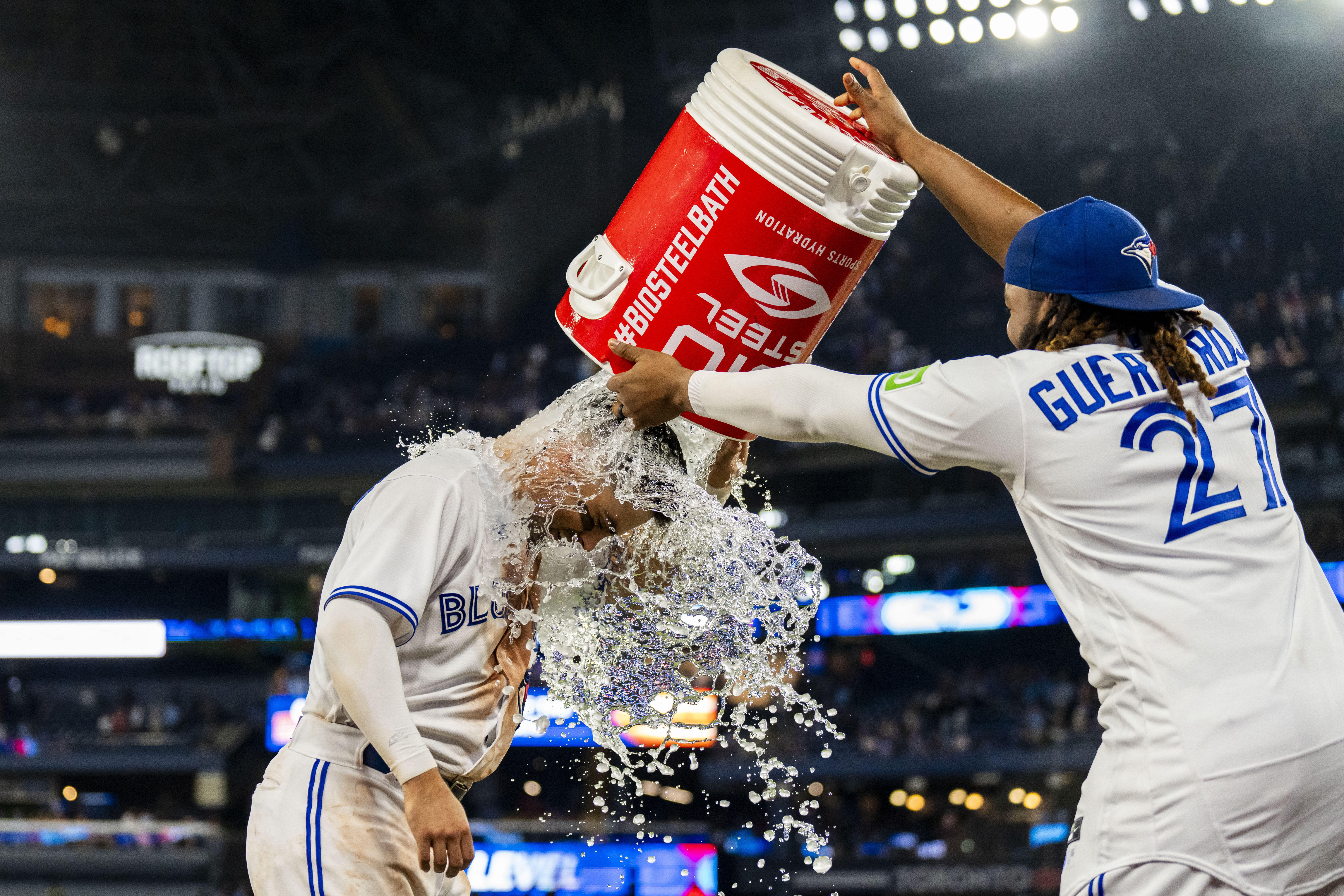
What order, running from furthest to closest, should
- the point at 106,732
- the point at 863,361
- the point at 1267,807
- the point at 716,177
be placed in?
the point at 106,732 < the point at 863,361 < the point at 716,177 < the point at 1267,807

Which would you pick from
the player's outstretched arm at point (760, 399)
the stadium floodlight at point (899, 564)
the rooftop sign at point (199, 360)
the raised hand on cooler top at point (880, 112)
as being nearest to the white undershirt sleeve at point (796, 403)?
the player's outstretched arm at point (760, 399)

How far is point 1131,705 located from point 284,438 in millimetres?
25254

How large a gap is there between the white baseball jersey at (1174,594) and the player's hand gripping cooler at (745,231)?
484 millimetres

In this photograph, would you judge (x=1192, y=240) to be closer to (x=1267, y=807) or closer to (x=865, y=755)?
(x=865, y=755)

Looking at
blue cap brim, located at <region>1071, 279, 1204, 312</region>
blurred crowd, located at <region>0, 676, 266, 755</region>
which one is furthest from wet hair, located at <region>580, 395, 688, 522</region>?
blurred crowd, located at <region>0, 676, 266, 755</region>

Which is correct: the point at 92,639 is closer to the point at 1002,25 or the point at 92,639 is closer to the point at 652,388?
the point at 1002,25

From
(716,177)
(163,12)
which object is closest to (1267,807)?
(716,177)

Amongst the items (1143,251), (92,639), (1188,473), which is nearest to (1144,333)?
(1143,251)

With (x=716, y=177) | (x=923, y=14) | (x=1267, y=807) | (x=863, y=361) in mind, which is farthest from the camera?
(x=863, y=361)

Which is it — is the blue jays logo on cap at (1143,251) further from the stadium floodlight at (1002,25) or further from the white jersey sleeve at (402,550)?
the stadium floodlight at (1002,25)

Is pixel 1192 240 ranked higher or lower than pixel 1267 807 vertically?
higher

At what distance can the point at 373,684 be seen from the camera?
7.79 ft

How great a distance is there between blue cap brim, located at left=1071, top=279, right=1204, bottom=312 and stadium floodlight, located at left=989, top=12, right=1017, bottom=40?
1411 cm

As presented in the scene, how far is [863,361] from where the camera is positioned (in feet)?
67.1
